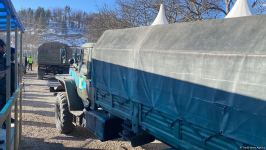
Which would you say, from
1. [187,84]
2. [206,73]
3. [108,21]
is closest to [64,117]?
[187,84]

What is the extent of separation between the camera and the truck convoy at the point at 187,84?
3.52 metres

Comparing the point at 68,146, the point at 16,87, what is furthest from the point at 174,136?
the point at 68,146

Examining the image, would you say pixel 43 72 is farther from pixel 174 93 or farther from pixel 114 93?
pixel 174 93

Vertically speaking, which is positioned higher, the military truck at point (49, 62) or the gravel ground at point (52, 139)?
the military truck at point (49, 62)

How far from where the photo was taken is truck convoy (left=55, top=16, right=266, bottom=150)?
3.52 meters

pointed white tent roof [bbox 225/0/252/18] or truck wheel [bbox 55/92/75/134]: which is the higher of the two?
pointed white tent roof [bbox 225/0/252/18]

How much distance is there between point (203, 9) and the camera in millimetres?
19953

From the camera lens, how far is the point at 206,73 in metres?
4.11

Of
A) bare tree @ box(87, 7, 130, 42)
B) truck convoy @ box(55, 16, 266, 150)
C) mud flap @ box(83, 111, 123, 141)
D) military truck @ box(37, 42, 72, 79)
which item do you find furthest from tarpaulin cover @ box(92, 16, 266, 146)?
military truck @ box(37, 42, 72, 79)

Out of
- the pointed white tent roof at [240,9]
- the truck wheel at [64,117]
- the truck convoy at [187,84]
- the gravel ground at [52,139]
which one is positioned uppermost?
the pointed white tent roof at [240,9]

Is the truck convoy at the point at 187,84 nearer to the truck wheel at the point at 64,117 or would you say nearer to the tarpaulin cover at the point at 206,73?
the tarpaulin cover at the point at 206,73

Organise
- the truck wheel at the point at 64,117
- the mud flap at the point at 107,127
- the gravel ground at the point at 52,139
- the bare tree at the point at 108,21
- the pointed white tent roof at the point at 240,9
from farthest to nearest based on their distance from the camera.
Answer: the bare tree at the point at 108,21 → the truck wheel at the point at 64,117 → the gravel ground at the point at 52,139 → the pointed white tent roof at the point at 240,9 → the mud flap at the point at 107,127

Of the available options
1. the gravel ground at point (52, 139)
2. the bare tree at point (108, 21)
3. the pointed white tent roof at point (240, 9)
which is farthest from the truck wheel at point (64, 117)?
the bare tree at point (108, 21)

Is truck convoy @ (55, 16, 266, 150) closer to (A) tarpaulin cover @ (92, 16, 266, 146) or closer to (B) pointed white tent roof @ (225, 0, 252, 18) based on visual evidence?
(A) tarpaulin cover @ (92, 16, 266, 146)
